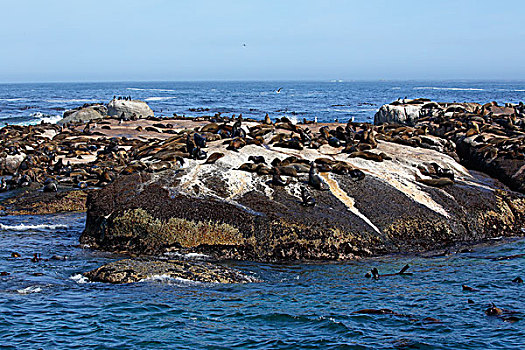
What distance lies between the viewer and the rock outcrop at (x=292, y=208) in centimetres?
983

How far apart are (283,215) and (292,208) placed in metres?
0.32

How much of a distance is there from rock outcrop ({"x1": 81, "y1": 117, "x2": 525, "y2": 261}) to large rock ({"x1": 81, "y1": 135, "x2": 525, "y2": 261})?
2 centimetres

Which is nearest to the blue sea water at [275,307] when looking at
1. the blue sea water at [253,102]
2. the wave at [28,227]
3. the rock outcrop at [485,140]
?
the wave at [28,227]

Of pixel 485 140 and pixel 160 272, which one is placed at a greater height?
pixel 485 140

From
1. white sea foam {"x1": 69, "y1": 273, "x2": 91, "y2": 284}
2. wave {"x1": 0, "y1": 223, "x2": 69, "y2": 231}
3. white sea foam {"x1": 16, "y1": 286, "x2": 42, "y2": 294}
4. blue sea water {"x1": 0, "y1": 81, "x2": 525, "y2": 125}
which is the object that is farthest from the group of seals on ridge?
blue sea water {"x1": 0, "y1": 81, "x2": 525, "y2": 125}

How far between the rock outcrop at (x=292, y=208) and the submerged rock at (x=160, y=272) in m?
0.84

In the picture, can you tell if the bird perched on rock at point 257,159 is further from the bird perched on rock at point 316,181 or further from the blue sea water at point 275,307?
the blue sea water at point 275,307

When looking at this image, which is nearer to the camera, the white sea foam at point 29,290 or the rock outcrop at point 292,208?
the white sea foam at point 29,290

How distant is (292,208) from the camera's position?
1025 cm

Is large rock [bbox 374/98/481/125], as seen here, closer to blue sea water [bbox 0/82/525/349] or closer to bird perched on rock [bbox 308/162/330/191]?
bird perched on rock [bbox 308/162/330/191]

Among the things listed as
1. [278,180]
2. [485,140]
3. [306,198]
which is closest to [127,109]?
[485,140]

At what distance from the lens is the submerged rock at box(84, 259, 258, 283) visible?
8.54 metres

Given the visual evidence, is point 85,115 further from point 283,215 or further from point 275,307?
point 275,307

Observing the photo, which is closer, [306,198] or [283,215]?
[283,215]
